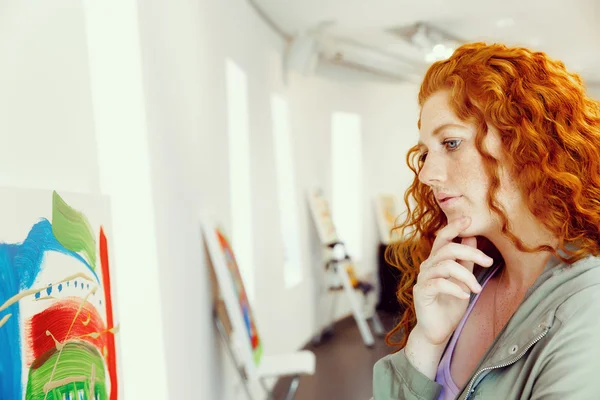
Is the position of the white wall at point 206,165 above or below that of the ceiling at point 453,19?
below

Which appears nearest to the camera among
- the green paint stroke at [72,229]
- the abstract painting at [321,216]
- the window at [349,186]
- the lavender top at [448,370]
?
the green paint stroke at [72,229]

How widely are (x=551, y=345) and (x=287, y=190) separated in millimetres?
4965

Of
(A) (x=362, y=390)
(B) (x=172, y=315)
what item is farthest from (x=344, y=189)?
(B) (x=172, y=315)

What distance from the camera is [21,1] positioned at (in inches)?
48.3

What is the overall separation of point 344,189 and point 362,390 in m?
3.48

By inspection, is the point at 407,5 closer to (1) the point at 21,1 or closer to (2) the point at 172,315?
(2) the point at 172,315

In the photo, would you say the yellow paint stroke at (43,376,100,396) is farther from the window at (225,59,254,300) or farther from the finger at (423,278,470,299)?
the window at (225,59,254,300)

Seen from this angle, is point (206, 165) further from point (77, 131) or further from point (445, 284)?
point (445, 284)

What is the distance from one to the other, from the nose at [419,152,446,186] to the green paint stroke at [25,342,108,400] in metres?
0.88

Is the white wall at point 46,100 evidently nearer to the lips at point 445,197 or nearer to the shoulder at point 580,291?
the lips at point 445,197

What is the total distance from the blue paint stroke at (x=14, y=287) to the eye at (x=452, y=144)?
911 millimetres

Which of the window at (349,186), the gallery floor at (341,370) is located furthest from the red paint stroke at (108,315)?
the window at (349,186)

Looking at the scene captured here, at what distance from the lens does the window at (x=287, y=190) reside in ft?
19.1

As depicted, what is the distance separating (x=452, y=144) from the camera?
4.42ft
